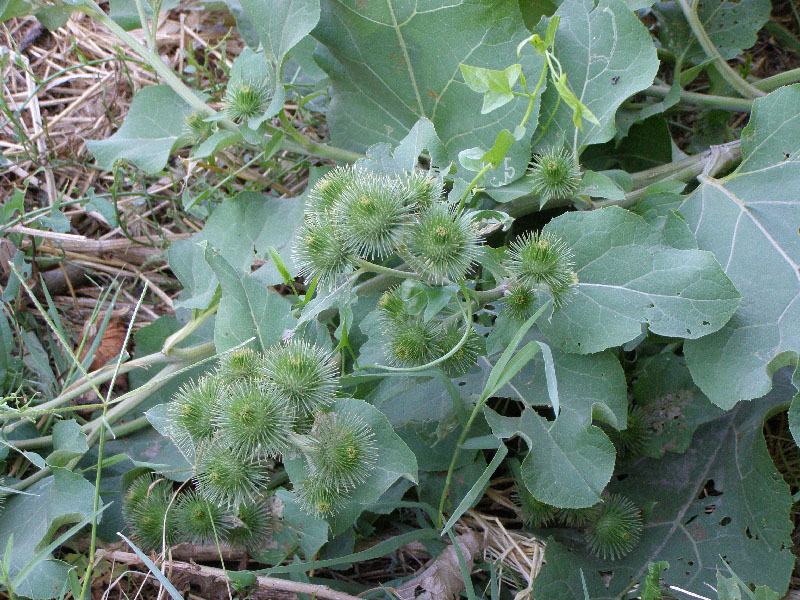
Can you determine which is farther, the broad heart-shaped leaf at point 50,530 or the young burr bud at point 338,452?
the broad heart-shaped leaf at point 50,530

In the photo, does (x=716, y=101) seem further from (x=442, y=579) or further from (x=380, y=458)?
(x=442, y=579)

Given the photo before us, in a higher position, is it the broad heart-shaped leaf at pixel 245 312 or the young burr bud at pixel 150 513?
the broad heart-shaped leaf at pixel 245 312

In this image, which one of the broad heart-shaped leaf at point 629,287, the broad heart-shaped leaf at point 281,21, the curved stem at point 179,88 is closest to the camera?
the broad heart-shaped leaf at point 629,287

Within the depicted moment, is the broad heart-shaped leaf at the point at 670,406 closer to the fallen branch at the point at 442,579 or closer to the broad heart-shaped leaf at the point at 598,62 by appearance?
the fallen branch at the point at 442,579

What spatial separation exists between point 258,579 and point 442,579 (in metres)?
0.55

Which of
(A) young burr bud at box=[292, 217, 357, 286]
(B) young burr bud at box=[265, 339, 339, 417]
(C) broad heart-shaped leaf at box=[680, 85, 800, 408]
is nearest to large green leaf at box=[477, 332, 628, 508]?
(C) broad heart-shaped leaf at box=[680, 85, 800, 408]

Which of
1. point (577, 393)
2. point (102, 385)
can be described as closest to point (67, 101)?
point (102, 385)

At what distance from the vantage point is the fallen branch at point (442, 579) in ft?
6.66

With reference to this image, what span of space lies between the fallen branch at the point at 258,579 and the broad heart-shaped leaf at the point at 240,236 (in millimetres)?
858

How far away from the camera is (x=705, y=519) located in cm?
216

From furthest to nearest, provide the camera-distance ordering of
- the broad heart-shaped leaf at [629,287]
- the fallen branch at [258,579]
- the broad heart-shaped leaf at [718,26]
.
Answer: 1. the broad heart-shaped leaf at [718,26]
2. the fallen branch at [258,579]
3. the broad heart-shaped leaf at [629,287]

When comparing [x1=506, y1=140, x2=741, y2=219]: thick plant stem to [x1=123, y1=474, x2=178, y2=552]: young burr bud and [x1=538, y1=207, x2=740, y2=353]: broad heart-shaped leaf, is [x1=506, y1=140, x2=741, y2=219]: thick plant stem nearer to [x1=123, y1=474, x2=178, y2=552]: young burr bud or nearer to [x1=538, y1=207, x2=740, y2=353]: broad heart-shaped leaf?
[x1=538, y1=207, x2=740, y2=353]: broad heart-shaped leaf

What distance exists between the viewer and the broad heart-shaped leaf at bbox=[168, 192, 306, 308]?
2.43m

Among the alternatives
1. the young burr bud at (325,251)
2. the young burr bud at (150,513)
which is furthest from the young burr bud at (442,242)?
the young burr bud at (150,513)
